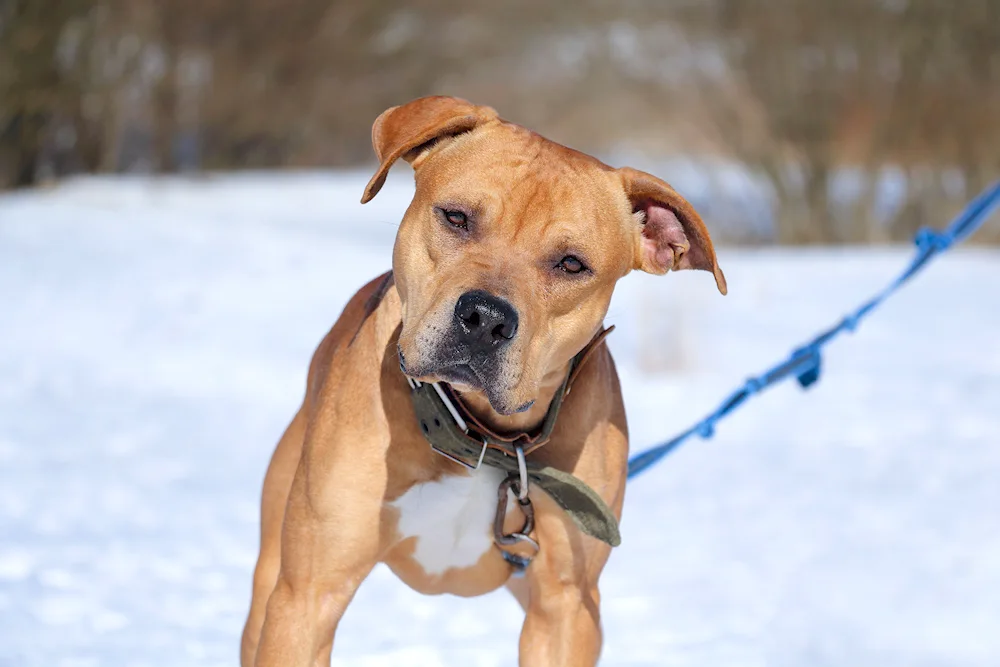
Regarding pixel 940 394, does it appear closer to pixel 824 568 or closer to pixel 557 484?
pixel 824 568

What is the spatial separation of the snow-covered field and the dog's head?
697 mm

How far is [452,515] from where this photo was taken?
313cm

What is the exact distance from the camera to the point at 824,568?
5582mm

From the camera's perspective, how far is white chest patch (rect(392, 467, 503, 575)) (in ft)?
10.2

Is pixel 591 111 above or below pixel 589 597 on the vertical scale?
above

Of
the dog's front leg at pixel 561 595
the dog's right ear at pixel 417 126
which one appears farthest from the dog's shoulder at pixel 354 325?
the dog's front leg at pixel 561 595

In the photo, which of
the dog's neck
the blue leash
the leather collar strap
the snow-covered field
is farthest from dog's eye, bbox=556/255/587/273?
the blue leash

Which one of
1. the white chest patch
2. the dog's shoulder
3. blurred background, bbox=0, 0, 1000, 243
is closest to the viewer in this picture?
the white chest patch

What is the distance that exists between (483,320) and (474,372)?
0.13m

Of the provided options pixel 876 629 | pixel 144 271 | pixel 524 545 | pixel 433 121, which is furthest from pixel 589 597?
pixel 144 271

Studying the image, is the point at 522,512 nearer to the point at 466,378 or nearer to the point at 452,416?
the point at 452,416

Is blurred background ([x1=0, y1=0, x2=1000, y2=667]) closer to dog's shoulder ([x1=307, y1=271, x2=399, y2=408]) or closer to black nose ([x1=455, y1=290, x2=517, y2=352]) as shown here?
dog's shoulder ([x1=307, y1=271, x2=399, y2=408])

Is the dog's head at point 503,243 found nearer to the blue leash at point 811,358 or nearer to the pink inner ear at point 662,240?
the pink inner ear at point 662,240

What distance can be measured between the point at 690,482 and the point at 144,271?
621 cm
